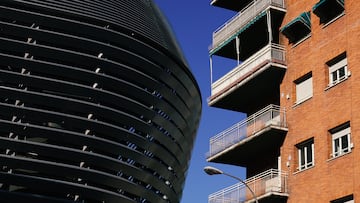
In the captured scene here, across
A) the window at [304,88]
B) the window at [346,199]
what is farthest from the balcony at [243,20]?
the window at [346,199]

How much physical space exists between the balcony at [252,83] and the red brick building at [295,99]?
4 centimetres

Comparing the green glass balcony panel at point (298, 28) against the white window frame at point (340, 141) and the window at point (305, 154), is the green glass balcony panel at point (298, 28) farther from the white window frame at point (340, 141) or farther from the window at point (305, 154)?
the white window frame at point (340, 141)

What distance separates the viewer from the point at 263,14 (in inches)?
1097

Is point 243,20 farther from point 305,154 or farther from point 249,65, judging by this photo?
point 305,154

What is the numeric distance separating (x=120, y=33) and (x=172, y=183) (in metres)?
20.7

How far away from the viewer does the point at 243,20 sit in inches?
1179

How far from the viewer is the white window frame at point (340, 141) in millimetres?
22719

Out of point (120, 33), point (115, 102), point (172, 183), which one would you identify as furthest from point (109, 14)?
point (172, 183)

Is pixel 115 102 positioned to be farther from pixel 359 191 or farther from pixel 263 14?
pixel 359 191

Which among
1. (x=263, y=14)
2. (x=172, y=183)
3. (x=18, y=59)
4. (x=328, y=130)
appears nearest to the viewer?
(x=328, y=130)

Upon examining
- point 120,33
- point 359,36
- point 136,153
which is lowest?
point 359,36

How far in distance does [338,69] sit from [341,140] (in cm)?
255

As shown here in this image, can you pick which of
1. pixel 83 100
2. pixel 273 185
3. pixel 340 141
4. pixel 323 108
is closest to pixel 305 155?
pixel 273 185

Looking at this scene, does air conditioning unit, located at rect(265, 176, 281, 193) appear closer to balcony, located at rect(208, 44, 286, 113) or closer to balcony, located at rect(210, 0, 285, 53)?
balcony, located at rect(208, 44, 286, 113)
